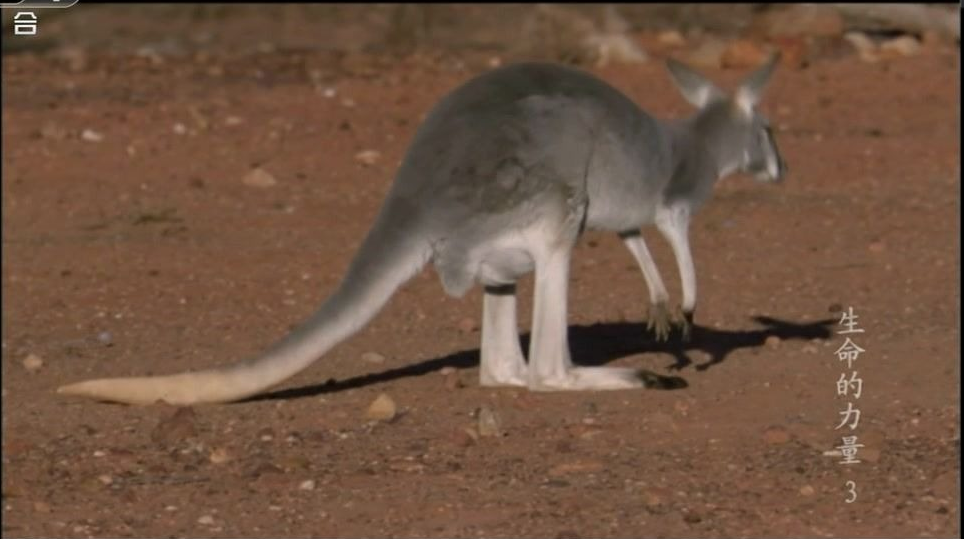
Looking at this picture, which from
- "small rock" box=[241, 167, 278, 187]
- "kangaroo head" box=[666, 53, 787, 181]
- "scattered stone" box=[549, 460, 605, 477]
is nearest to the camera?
"scattered stone" box=[549, 460, 605, 477]

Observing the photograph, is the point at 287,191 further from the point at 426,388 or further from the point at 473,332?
the point at 426,388

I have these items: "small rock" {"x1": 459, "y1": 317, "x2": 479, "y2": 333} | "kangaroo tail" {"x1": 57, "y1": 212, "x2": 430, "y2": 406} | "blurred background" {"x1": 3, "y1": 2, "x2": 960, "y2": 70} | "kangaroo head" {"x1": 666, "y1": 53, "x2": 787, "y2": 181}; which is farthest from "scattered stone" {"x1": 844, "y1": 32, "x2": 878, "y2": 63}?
"kangaroo tail" {"x1": 57, "y1": 212, "x2": 430, "y2": 406}

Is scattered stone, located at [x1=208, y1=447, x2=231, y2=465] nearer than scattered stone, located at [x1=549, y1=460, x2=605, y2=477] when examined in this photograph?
No

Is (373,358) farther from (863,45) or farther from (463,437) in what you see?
(863,45)

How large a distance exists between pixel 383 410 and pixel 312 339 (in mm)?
426

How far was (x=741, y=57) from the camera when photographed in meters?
12.4

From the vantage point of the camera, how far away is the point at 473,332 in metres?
7.66

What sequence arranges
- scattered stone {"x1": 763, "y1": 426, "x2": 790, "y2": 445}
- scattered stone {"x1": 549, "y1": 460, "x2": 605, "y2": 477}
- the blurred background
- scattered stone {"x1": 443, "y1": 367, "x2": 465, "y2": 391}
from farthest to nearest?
the blurred background < scattered stone {"x1": 443, "y1": 367, "x2": 465, "y2": 391} < scattered stone {"x1": 763, "y1": 426, "x2": 790, "y2": 445} < scattered stone {"x1": 549, "y1": 460, "x2": 605, "y2": 477}

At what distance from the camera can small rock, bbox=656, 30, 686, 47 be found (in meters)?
13.6

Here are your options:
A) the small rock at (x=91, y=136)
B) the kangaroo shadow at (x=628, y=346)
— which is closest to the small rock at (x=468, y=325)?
the kangaroo shadow at (x=628, y=346)

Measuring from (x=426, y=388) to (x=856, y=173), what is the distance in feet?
12.8

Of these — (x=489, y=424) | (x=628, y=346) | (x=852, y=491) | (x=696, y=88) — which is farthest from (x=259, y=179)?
(x=852, y=491)

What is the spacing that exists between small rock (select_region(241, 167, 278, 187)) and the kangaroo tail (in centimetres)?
379

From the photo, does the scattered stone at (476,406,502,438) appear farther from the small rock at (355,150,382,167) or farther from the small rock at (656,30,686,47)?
the small rock at (656,30,686,47)
